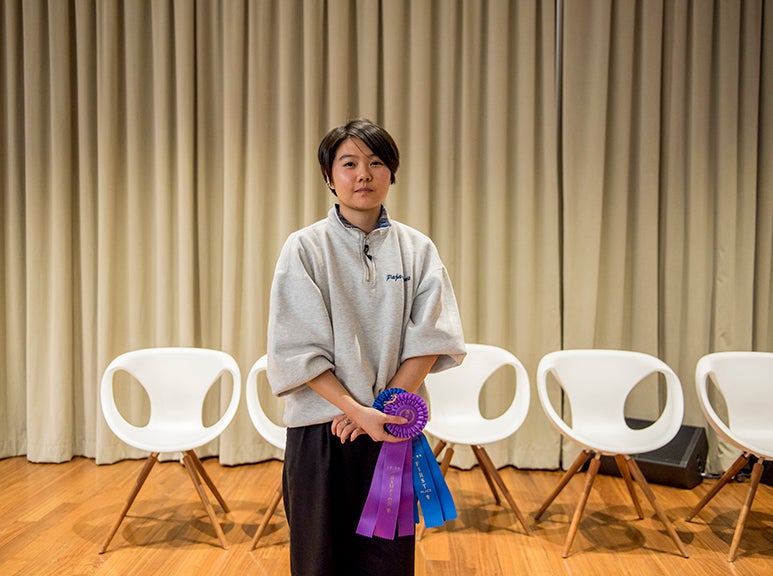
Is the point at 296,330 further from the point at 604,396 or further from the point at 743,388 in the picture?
the point at 743,388

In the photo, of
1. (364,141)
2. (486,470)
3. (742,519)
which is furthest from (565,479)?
(364,141)

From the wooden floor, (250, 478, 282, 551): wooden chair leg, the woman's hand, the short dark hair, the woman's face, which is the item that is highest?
the short dark hair

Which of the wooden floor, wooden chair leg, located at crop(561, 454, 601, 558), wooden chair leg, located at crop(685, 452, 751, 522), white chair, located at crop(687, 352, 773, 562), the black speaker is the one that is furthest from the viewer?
A: the black speaker

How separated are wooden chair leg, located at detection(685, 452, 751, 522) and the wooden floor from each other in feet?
0.17

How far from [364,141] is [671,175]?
9.04 feet

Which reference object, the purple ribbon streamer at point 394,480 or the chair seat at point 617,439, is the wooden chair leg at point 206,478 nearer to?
the purple ribbon streamer at point 394,480

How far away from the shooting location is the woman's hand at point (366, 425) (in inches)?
63.6

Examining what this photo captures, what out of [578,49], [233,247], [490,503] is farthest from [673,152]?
[233,247]

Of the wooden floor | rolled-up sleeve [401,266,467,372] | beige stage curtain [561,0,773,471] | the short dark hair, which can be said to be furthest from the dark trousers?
beige stage curtain [561,0,773,471]

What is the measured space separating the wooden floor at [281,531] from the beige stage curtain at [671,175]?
0.60 m

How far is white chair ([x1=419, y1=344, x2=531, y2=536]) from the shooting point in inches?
122

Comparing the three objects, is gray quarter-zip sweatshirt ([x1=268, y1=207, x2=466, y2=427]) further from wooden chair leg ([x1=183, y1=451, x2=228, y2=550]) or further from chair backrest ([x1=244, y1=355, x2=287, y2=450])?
wooden chair leg ([x1=183, y1=451, x2=228, y2=550])

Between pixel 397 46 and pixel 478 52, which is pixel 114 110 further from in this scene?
pixel 478 52

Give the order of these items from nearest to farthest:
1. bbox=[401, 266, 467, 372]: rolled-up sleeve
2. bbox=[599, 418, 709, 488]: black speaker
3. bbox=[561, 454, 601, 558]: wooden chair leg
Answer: bbox=[401, 266, 467, 372]: rolled-up sleeve, bbox=[561, 454, 601, 558]: wooden chair leg, bbox=[599, 418, 709, 488]: black speaker
